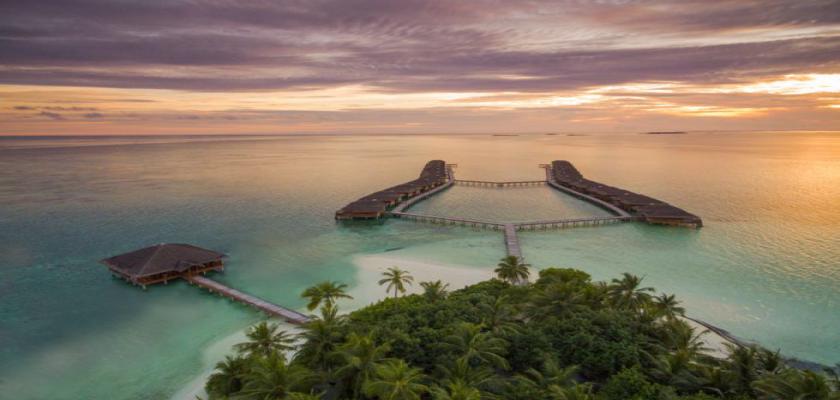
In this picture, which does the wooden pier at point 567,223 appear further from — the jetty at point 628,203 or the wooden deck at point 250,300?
the wooden deck at point 250,300

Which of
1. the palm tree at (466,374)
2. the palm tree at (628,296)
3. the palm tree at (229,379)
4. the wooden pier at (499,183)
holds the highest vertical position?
the wooden pier at (499,183)

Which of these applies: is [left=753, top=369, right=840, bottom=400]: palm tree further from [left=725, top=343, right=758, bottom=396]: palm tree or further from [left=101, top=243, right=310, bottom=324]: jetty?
[left=101, top=243, right=310, bottom=324]: jetty

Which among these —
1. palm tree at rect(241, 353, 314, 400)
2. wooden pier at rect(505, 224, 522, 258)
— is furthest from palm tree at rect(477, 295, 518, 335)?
wooden pier at rect(505, 224, 522, 258)

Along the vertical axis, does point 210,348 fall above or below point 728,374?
below

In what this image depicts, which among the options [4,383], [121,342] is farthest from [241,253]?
[4,383]

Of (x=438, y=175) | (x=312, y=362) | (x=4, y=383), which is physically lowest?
(x=4, y=383)

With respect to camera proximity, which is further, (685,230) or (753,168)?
(753,168)

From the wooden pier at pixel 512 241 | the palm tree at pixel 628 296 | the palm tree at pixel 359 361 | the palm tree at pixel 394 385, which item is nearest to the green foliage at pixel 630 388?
the palm tree at pixel 394 385

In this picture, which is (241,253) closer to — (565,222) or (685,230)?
(565,222)

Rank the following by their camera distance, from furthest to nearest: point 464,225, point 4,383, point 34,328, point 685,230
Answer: point 464,225 → point 685,230 → point 34,328 → point 4,383
